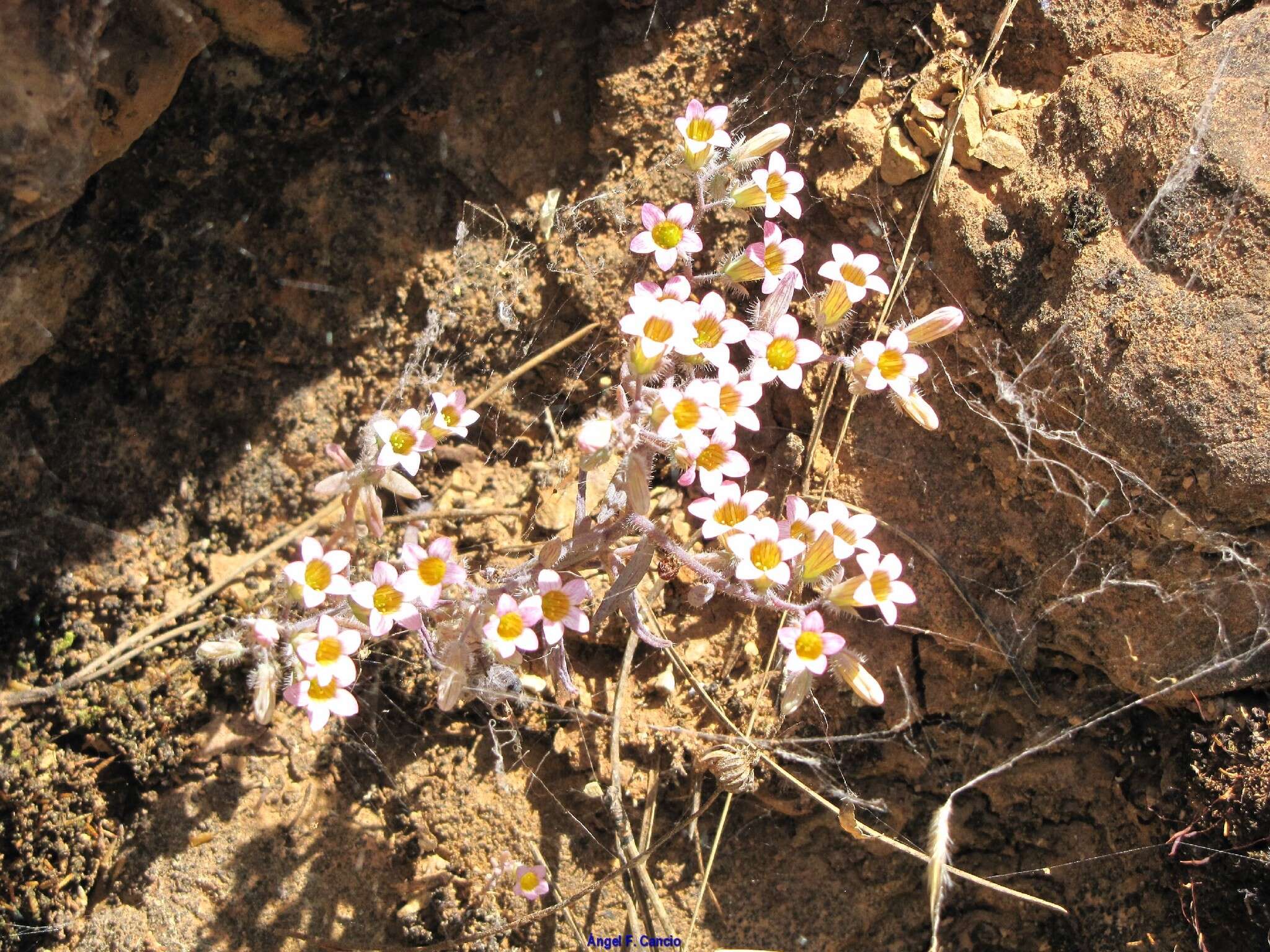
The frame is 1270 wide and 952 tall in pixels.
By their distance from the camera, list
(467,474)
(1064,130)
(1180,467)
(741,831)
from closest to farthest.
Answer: (1180,467) < (1064,130) < (741,831) < (467,474)

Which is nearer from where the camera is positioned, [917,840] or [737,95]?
[917,840]

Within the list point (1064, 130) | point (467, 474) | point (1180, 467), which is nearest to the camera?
point (1180, 467)

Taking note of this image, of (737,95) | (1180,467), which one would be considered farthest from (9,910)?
(1180,467)

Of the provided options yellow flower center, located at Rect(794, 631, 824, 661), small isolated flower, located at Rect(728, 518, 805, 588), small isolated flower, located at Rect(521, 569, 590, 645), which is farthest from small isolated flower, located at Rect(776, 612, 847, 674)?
small isolated flower, located at Rect(521, 569, 590, 645)

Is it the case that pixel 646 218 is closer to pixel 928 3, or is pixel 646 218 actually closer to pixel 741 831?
pixel 928 3

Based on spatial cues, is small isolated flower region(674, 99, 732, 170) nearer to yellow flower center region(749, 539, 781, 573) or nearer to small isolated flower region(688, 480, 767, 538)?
small isolated flower region(688, 480, 767, 538)

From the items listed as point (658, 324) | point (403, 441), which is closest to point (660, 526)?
point (658, 324)
